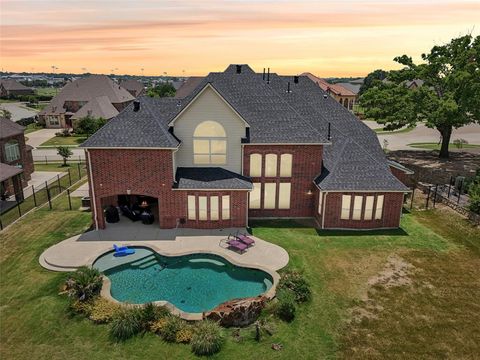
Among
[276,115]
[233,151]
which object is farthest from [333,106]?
[233,151]

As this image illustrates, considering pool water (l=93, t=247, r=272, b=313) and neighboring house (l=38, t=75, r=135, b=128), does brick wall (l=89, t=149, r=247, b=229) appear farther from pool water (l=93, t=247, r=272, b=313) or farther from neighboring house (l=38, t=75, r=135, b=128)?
neighboring house (l=38, t=75, r=135, b=128)

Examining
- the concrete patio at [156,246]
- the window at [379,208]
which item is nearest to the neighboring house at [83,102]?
the concrete patio at [156,246]

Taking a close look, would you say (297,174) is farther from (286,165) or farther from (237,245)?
(237,245)

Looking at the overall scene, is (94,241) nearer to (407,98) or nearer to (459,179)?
(459,179)

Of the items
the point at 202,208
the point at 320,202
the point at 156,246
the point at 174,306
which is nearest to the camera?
the point at 174,306

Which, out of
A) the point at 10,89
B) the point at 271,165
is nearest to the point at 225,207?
the point at 271,165
